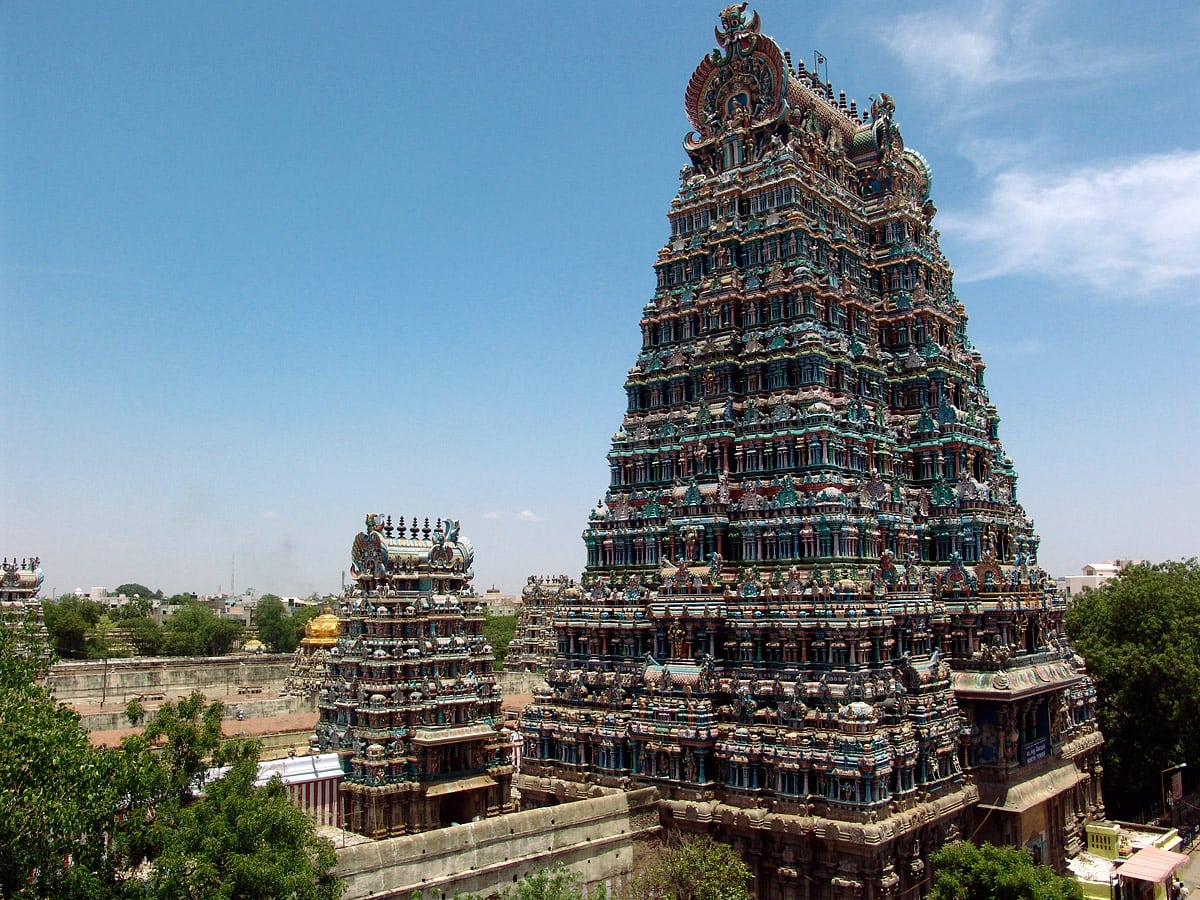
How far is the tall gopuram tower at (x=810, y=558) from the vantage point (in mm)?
27359

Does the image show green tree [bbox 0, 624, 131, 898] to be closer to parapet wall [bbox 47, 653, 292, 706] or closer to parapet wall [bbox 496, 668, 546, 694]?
parapet wall [bbox 47, 653, 292, 706]

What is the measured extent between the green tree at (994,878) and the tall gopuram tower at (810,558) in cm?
172

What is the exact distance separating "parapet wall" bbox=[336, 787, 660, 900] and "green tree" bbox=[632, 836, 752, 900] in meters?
1.38

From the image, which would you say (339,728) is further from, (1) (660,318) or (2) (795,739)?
(1) (660,318)

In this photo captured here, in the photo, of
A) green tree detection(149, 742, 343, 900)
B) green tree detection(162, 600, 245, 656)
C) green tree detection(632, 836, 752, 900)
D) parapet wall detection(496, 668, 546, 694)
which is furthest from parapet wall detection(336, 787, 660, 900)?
green tree detection(162, 600, 245, 656)

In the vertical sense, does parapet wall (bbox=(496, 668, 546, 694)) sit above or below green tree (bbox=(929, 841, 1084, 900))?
above

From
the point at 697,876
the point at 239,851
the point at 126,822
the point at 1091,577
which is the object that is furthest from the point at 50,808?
the point at 1091,577

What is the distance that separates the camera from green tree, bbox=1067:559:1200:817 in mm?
40906

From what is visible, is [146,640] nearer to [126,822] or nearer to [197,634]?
[197,634]

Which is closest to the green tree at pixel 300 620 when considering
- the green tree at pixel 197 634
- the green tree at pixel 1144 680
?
the green tree at pixel 197 634

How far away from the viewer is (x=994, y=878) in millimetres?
23297

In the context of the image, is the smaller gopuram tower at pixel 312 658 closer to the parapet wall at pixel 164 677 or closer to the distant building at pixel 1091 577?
the parapet wall at pixel 164 677

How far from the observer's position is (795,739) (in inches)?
1060

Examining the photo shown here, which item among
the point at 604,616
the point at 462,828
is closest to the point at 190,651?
the point at 604,616
